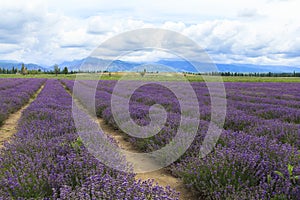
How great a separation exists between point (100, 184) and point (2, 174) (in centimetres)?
130

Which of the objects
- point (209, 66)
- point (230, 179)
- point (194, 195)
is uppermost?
point (209, 66)

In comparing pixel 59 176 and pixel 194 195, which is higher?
pixel 59 176

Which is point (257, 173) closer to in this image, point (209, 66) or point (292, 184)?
point (292, 184)

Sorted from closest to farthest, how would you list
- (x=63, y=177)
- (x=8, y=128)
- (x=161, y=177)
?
(x=63, y=177) < (x=161, y=177) < (x=8, y=128)

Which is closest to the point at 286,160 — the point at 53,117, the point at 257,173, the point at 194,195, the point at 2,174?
the point at 257,173

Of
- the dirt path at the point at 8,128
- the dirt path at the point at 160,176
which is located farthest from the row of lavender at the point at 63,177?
the dirt path at the point at 8,128

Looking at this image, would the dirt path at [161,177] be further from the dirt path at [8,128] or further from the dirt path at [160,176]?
the dirt path at [8,128]

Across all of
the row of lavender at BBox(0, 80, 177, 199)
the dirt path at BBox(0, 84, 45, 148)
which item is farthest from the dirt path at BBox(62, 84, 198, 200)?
A: the dirt path at BBox(0, 84, 45, 148)

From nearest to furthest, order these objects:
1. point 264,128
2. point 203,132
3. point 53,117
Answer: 1. point 203,132
2. point 264,128
3. point 53,117

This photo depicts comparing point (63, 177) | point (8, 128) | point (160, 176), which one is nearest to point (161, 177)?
point (160, 176)

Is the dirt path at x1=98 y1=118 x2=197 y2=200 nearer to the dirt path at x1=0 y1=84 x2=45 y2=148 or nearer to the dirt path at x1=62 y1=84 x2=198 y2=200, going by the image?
the dirt path at x1=62 y1=84 x2=198 y2=200

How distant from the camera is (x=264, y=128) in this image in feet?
18.1

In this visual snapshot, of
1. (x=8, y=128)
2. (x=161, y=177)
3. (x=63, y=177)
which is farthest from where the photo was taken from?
(x=8, y=128)

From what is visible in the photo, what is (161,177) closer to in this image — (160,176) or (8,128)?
(160,176)
